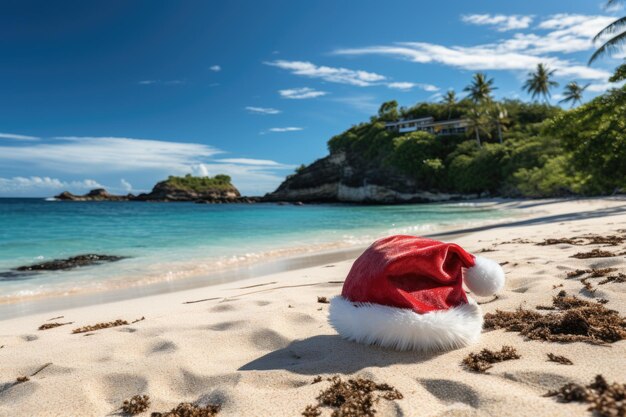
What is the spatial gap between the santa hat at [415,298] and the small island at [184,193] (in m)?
91.4

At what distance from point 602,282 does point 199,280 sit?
6.26 meters

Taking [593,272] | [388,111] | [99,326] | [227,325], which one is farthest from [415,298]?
[388,111]

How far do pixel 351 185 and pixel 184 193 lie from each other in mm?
47484

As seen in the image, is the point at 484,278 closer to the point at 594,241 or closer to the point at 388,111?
the point at 594,241

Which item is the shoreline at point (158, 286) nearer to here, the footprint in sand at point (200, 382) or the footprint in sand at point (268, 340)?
the footprint in sand at point (268, 340)

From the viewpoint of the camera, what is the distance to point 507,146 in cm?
4853

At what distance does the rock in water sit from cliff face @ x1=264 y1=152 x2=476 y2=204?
50491mm

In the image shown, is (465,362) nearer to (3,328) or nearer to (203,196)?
(3,328)

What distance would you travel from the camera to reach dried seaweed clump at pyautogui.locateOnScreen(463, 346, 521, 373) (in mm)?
2085

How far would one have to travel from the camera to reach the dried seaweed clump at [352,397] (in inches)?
69.2

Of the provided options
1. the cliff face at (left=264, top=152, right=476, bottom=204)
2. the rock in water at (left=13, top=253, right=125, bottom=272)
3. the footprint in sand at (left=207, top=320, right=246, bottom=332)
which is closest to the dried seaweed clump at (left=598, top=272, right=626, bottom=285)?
the footprint in sand at (left=207, top=320, right=246, bottom=332)

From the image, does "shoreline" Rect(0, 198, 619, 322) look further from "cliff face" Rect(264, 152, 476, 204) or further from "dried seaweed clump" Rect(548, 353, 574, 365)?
"cliff face" Rect(264, 152, 476, 204)

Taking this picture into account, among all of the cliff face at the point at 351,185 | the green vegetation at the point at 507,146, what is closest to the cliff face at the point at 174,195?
the cliff face at the point at 351,185

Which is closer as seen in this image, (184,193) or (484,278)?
(484,278)
